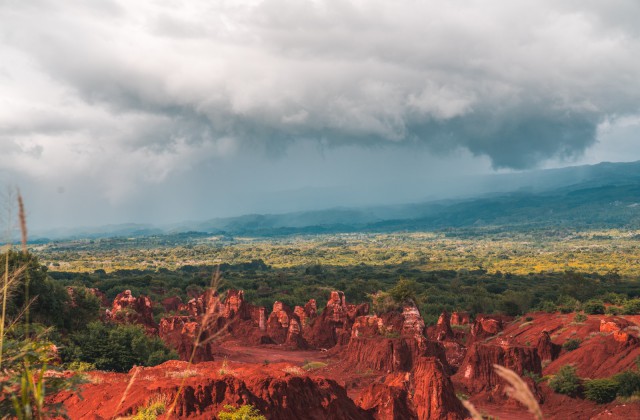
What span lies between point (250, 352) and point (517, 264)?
12080 cm

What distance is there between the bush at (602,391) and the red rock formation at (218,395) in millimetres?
22010

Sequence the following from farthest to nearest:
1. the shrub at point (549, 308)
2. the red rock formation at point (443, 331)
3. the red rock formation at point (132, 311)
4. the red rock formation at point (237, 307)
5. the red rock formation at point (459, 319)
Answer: the red rock formation at point (237, 307) → the shrub at point (549, 308) → the red rock formation at point (459, 319) → the red rock formation at point (443, 331) → the red rock formation at point (132, 311)

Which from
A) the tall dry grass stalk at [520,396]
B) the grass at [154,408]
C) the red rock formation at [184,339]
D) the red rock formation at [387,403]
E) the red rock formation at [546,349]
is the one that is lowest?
the red rock formation at [546,349]

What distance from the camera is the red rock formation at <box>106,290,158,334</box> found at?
179ft

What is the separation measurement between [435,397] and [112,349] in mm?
22762

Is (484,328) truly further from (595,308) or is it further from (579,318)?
(595,308)

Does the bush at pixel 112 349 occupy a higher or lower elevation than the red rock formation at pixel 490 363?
higher

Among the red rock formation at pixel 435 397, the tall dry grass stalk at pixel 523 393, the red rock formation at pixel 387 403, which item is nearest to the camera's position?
the tall dry grass stalk at pixel 523 393

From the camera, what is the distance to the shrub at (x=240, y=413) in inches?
704

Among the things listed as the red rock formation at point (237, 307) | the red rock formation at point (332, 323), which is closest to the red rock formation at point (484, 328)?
the red rock formation at point (332, 323)

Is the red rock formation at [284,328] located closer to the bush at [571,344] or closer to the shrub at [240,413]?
the bush at [571,344]

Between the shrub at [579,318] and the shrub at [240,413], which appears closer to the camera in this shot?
the shrub at [240,413]

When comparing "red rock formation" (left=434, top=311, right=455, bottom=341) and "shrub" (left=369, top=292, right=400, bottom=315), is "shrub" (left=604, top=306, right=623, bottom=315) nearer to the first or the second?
"red rock formation" (left=434, top=311, right=455, bottom=341)

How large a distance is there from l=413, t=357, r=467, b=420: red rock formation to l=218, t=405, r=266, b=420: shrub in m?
16.2
